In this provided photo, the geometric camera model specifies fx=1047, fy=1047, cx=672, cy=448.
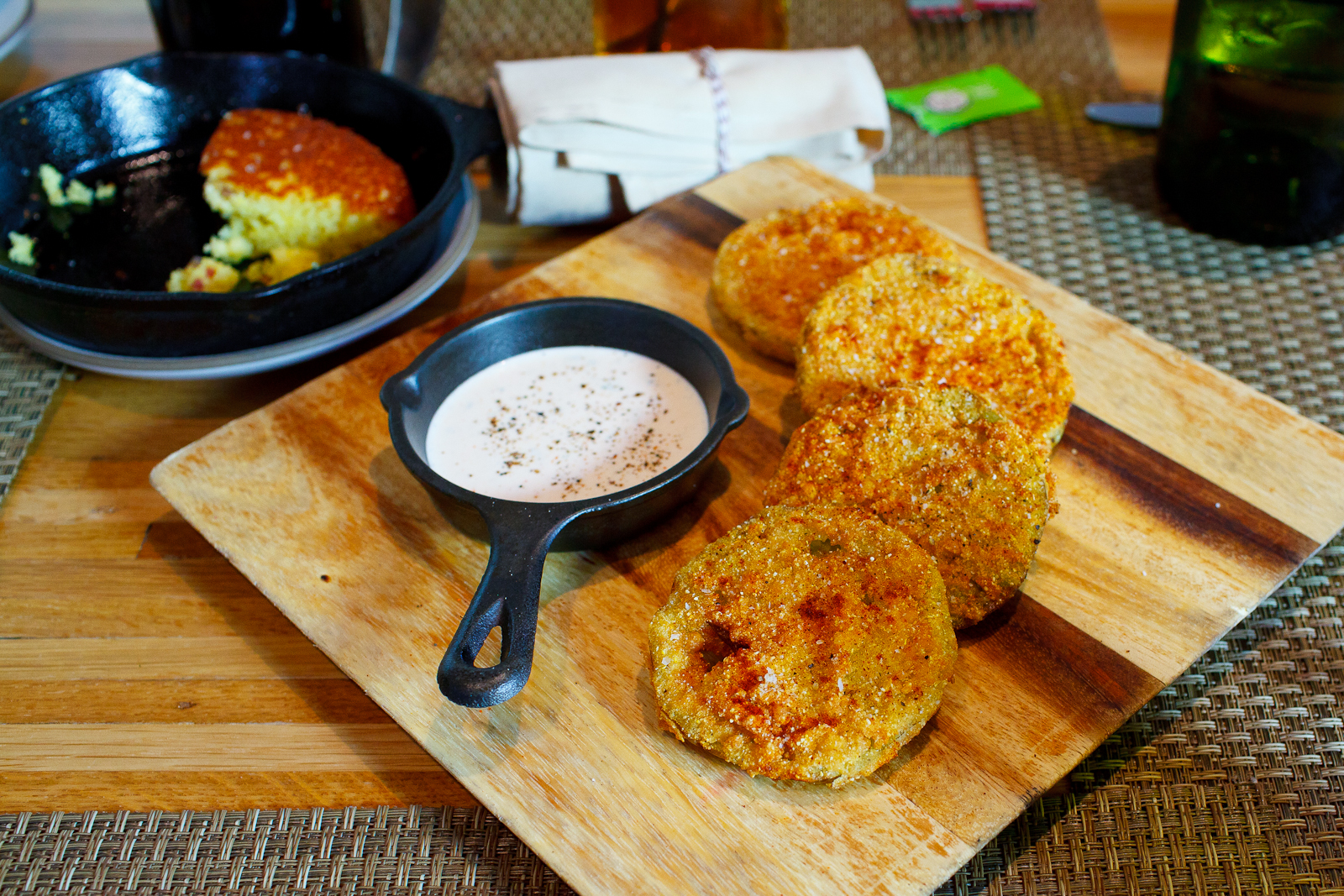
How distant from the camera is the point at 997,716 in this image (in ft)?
4.45

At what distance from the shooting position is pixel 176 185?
92.9 inches

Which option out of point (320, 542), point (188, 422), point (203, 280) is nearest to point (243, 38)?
point (203, 280)

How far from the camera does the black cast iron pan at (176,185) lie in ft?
6.00

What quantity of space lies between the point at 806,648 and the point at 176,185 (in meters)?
1.87

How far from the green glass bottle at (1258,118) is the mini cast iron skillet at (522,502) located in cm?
131

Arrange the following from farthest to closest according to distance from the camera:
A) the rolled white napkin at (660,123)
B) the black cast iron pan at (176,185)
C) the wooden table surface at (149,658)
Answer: the rolled white napkin at (660,123) → the black cast iron pan at (176,185) → the wooden table surface at (149,658)

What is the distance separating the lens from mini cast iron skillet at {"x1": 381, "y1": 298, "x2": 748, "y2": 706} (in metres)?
1.28

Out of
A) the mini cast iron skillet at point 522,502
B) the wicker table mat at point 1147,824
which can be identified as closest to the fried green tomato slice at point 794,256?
the mini cast iron skillet at point 522,502

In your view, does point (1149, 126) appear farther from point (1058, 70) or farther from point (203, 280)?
point (203, 280)

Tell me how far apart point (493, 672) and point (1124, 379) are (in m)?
1.23

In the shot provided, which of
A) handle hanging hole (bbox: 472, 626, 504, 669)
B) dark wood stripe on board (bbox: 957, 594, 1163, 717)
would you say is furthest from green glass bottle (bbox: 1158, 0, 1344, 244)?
handle hanging hole (bbox: 472, 626, 504, 669)

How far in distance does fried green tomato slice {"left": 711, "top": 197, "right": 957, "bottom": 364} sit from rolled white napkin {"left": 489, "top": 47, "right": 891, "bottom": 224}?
393 millimetres

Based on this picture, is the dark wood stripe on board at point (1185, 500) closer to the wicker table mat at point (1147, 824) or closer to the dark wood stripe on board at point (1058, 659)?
the wicker table mat at point (1147, 824)

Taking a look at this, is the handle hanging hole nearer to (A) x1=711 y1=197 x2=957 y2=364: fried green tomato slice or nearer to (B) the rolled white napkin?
(A) x1=711 y1=197 x2=957 y2=364: fried green tomato slice
